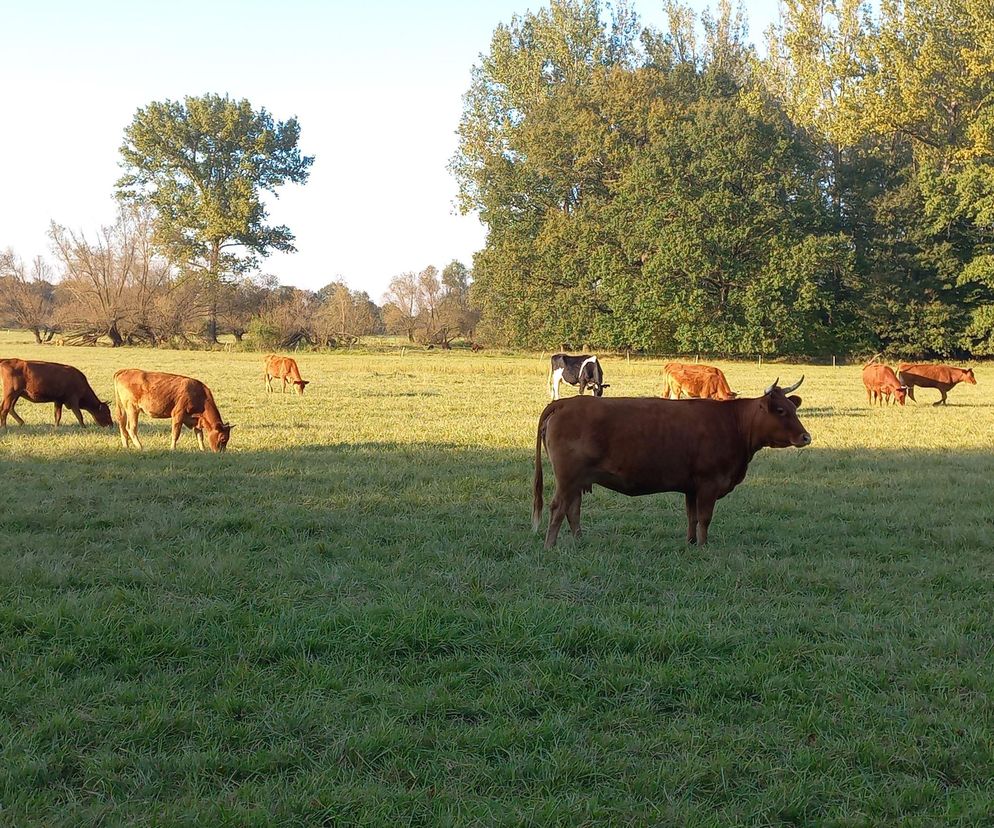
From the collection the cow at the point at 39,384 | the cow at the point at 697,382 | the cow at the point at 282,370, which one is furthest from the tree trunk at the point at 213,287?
the cow at the point at 39,384

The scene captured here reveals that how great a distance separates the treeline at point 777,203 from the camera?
4291 cm

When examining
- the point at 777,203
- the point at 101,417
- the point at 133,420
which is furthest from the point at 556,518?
the point at 777,203

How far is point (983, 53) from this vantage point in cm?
4312

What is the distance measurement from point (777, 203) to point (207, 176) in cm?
4257

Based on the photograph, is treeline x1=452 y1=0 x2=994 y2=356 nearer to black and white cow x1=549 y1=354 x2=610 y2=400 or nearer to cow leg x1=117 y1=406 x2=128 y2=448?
black and white cow x1=549 y1=354 x2=610 y2=400

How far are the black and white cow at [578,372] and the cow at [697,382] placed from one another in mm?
3003

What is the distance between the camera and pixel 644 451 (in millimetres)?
7469

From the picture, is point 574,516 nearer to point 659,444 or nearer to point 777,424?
point 659,444

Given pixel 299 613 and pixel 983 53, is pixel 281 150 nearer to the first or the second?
pixel 983 53

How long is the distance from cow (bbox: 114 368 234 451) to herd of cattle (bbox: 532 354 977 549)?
630 centimetres

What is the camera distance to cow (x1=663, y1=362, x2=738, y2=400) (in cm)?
1811

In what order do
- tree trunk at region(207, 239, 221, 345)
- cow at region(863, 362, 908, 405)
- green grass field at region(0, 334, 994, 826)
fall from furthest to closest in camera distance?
tree trunk at region(207, 239, 221, 345)
cow at region(863, 362, 908, 405)
green grass field at region(0, 334, 994, 826)

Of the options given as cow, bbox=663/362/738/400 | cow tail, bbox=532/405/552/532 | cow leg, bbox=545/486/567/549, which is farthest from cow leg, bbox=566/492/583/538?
cow, bbox=663/362/738/400

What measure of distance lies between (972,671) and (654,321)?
41.3 m
